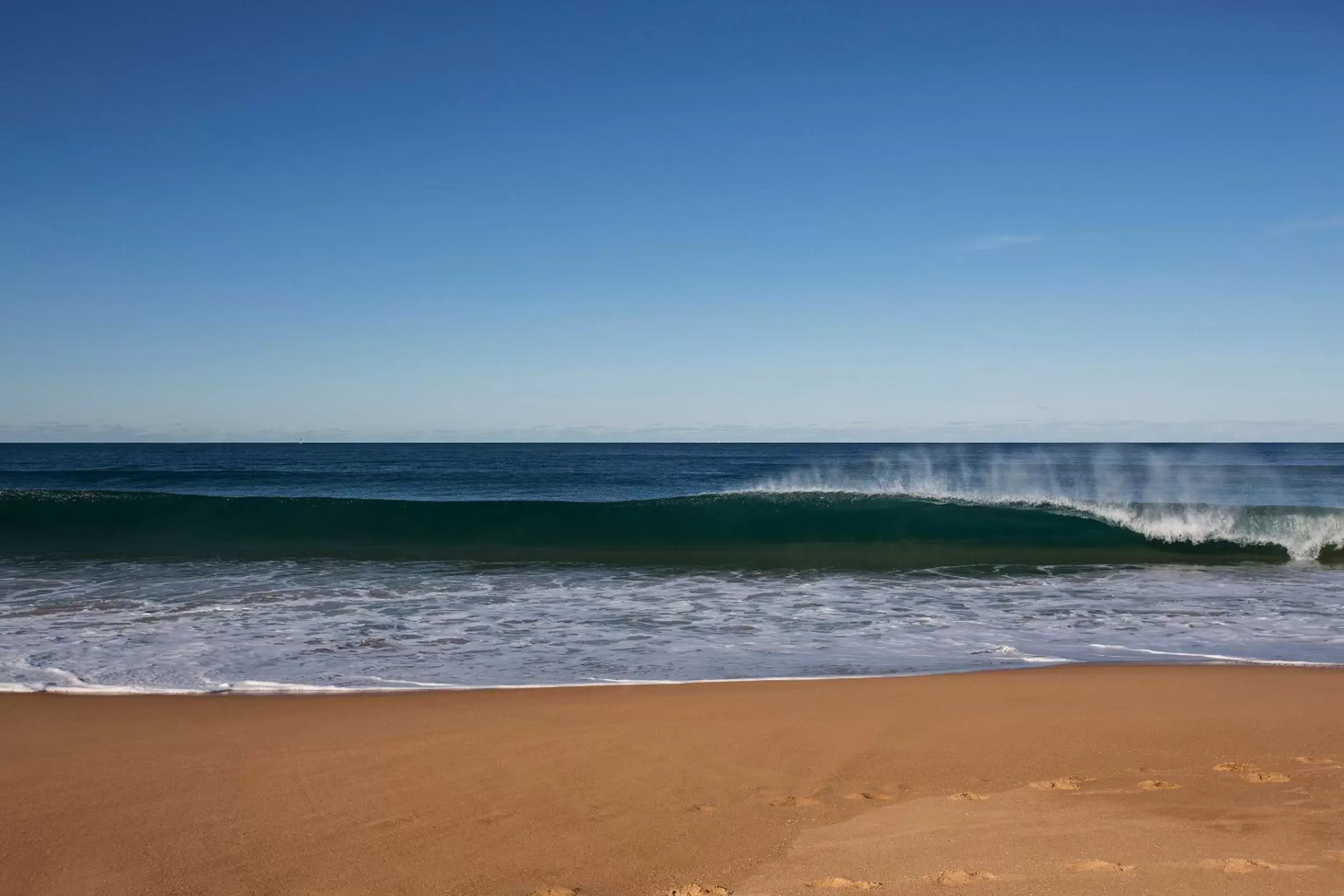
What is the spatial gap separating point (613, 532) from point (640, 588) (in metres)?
6.89

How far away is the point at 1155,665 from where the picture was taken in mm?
6547

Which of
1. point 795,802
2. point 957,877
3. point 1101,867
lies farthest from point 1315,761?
point 795,802

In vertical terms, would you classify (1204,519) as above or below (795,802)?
below

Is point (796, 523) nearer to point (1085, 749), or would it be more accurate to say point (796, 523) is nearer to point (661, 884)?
point (1085, 749)

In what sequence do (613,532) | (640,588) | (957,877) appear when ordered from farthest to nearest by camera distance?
(613,532), (640,588), (957,877)

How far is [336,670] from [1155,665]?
5919mm

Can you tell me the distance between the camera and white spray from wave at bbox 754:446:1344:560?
53.8 ft

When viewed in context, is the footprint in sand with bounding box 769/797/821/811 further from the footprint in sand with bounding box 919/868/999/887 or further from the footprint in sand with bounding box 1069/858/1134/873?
the footprint in sand with bounding box 1069/858/1134/873

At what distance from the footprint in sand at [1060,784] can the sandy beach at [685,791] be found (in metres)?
0.02


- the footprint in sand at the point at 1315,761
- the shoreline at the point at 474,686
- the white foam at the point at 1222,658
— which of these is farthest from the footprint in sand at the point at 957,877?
the white foam at the point at 1222,658

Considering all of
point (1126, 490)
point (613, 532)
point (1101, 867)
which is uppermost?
point (1101, 867)

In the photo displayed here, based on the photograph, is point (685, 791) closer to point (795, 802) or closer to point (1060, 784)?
point (795, 802)

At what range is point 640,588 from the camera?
35.8ft

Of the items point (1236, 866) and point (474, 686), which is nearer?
point (1236, 866)
